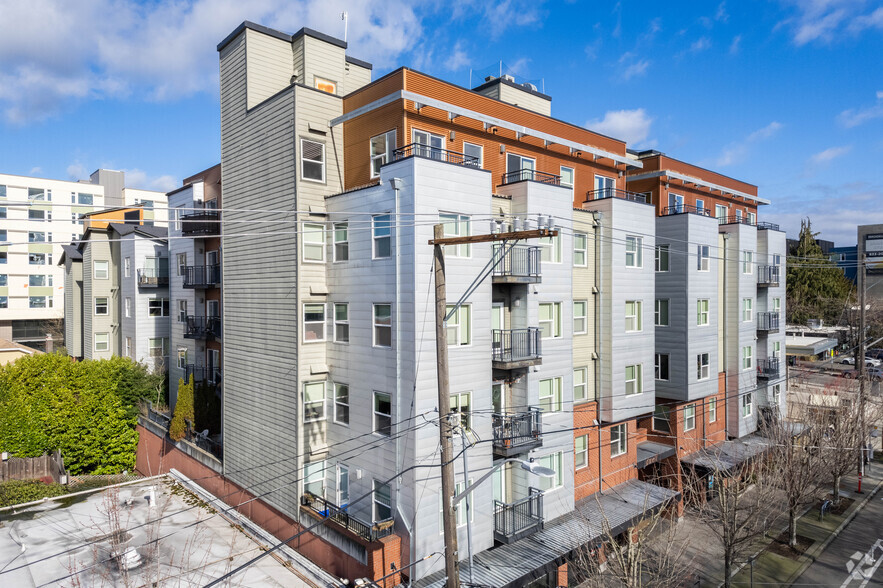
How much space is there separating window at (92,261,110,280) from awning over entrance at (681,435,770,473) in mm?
38527

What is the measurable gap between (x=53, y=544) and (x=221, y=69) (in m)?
19.5

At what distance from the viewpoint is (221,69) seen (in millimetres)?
23359

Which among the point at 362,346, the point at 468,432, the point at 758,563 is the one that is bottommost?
the point at 758,563

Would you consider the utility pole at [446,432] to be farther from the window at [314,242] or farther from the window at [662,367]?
the window at [662,367]

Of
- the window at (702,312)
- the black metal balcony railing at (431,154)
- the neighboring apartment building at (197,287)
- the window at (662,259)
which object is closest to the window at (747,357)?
the window at (702,312)

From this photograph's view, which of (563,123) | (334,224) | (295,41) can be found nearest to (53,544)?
(334,224)

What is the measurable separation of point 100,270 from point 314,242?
26.5 m

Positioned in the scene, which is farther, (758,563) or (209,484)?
(209,484)

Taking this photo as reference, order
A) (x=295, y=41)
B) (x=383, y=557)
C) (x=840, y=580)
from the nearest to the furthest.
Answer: (x=383, y=557)
(x=840, y=580)
(x=295, y=41)

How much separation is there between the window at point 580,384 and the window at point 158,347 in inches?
1024

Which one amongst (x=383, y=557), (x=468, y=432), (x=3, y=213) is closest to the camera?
(x=383, y=557)

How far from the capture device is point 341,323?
64.0 feet

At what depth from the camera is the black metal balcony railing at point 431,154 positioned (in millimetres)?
18125

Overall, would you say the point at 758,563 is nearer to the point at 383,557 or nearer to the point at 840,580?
the point at 840,580
